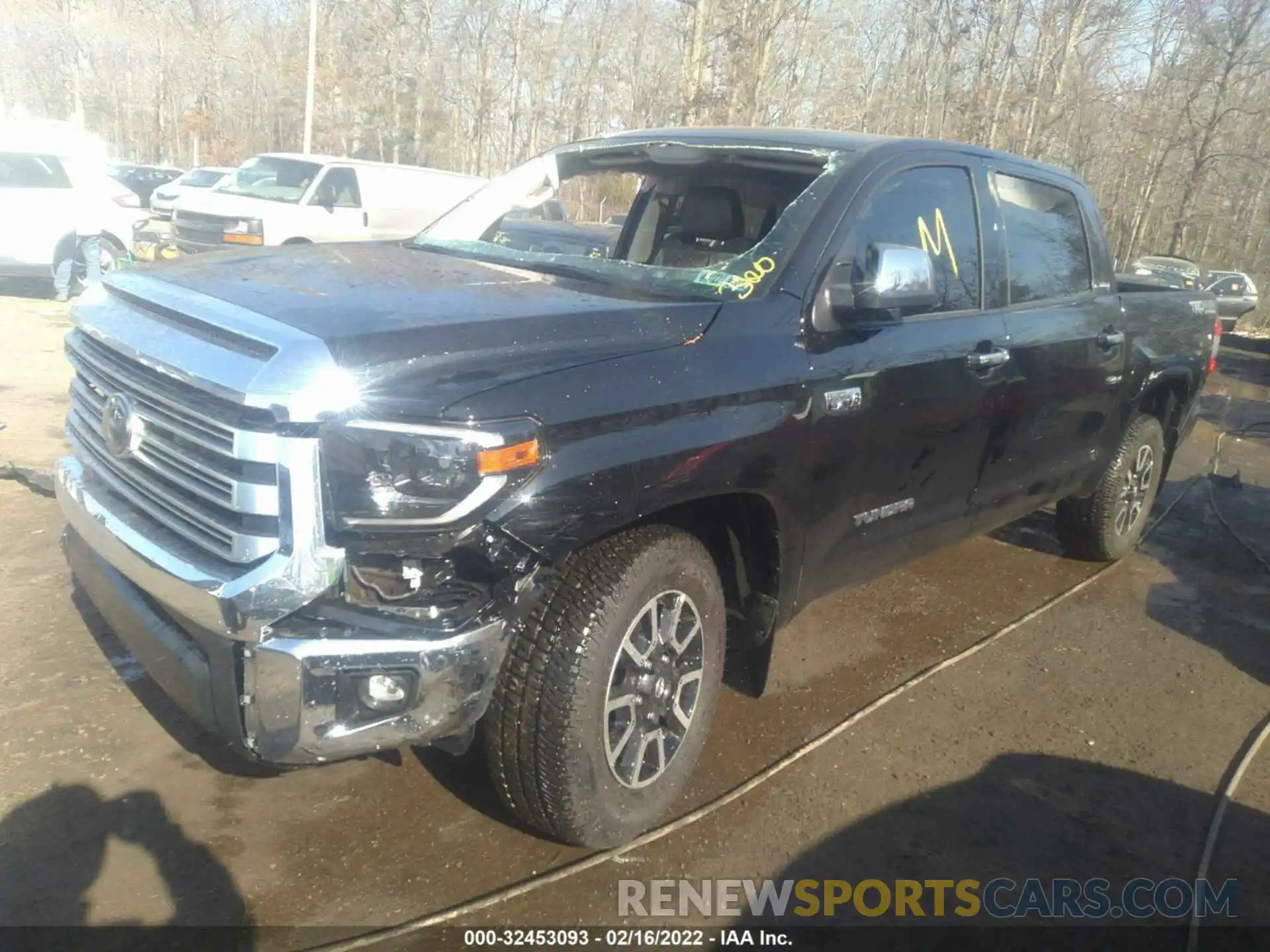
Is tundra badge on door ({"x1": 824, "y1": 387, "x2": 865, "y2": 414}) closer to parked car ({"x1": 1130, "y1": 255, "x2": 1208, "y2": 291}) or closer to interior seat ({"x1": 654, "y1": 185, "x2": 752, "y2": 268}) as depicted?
interior seat ({"x1": 654, "y1": 185, "x2": 752, "y2": 268})

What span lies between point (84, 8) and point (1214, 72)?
44.0 metres

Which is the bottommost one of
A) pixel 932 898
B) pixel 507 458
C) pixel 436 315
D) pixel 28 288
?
pixel 28 288

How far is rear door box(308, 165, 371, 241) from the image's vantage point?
13.2 meters

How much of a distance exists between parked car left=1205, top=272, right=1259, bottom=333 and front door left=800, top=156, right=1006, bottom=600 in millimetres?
16866

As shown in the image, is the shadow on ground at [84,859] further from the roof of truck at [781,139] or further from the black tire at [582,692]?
the roof of truck at [781,139]

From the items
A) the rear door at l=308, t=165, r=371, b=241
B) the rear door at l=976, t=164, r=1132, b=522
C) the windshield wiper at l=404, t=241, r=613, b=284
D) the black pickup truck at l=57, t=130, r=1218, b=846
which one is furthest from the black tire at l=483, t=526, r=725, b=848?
the rear door at l=308, t=165, r=371, b=241

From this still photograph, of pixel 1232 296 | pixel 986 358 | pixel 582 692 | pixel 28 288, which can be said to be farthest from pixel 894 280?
pixel 1232 296

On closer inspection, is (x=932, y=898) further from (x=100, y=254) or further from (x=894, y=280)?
(x=100, y=254)

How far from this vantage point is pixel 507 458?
7.51 ft

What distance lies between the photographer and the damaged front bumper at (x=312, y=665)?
7.25 feet

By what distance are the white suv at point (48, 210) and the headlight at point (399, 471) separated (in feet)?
36.1

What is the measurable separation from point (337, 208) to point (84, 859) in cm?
1205

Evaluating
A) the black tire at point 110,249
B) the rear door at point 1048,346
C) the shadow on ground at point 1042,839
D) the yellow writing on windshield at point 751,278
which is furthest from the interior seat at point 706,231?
the black tire at point 110,249

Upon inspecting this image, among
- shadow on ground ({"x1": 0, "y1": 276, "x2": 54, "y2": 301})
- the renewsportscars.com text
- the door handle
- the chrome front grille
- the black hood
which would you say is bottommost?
shadow on ground ({"x1": 0, "y1": 276, "x2": 54, "y2": 301})
